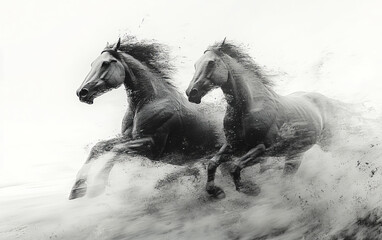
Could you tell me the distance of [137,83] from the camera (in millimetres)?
2695

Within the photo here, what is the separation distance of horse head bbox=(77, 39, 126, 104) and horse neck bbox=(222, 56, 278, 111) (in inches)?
17.9

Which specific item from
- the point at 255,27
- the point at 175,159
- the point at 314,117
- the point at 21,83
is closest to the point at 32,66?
the point at 21,83

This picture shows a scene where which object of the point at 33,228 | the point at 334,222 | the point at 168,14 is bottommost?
the point at 334,222

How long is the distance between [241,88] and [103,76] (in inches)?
23.8

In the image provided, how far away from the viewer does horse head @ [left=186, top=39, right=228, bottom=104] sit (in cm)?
257

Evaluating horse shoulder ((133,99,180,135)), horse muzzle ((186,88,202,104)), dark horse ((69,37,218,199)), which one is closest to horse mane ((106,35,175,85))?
dark horse ((69,37,218,199))

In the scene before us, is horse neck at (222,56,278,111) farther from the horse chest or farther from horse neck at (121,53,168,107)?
horse neck at (121,53,168,107)

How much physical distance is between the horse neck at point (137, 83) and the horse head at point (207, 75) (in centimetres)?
21

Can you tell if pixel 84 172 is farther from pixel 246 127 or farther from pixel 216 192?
pixel 246 127

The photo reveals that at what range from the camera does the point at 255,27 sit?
10.3 feet

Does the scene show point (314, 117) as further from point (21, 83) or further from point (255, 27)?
point (21, 83)

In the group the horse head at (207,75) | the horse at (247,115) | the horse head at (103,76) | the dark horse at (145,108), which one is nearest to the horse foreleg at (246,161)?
the horse at (247,115)

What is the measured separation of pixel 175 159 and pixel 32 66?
2.58ft

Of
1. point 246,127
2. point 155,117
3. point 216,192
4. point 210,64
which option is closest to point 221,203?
point 216,192
